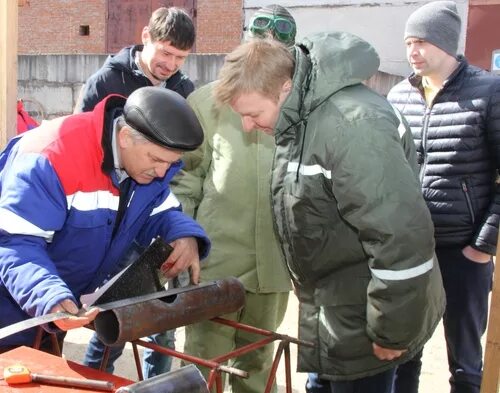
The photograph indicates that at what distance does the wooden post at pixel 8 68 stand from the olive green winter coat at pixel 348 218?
1.28m

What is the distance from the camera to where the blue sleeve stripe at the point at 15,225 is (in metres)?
1.68

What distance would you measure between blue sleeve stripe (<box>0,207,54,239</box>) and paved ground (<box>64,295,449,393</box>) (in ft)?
6.15

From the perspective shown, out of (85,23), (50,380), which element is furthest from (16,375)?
(85,23)

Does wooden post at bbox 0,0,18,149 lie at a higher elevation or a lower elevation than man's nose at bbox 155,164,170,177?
higher

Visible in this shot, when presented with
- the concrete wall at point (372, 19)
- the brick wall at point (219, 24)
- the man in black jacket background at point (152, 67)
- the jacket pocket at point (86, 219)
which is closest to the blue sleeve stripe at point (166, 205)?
the jacket pocket at point (86, 219)

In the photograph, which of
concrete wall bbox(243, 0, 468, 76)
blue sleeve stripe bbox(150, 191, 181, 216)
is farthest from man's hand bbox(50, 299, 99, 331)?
concrete wall bbox(243, 0, 468, 76)

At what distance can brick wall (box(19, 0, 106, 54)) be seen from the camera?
18.0 meters

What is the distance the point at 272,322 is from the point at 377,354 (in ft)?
2.91

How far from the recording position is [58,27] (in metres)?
18.8

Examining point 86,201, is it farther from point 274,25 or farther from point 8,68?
point 274,25

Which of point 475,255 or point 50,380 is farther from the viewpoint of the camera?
point 475,255

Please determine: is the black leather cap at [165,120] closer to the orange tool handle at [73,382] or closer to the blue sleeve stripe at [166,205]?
the blue sleeve stripe at [166,205]

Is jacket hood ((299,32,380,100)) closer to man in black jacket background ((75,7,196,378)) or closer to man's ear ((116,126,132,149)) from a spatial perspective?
man's ear ((116,126,132,149))

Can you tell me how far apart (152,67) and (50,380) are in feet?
6.36
